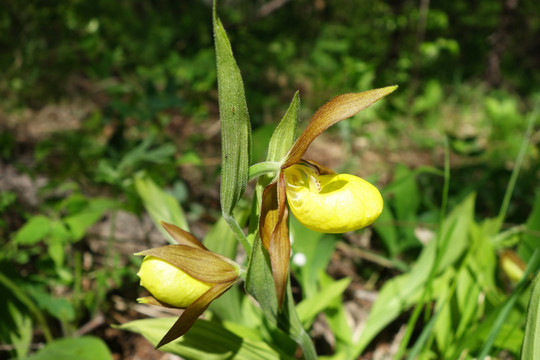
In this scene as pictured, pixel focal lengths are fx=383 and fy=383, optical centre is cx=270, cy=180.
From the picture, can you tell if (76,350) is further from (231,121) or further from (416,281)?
(416,281)

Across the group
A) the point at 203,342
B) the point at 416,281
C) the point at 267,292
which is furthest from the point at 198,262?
the point at 416,281

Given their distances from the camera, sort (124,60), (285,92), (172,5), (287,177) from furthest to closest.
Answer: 1. (285,92)
2. (172,5)
3. (124,60)
4. (287,177)

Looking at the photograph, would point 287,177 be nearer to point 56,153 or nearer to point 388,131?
point 56,153

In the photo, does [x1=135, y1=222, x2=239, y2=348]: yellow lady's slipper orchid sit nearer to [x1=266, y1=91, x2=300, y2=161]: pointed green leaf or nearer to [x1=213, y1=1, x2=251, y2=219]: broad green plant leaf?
[x1=213, y1=1, x2=251, y2=219]: broad green plant leaf

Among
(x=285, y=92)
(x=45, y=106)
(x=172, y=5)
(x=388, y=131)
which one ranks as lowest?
(x=388, y=131)

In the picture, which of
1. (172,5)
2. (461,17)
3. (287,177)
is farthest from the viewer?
(461,17)

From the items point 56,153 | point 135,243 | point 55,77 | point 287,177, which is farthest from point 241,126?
point 55,77
